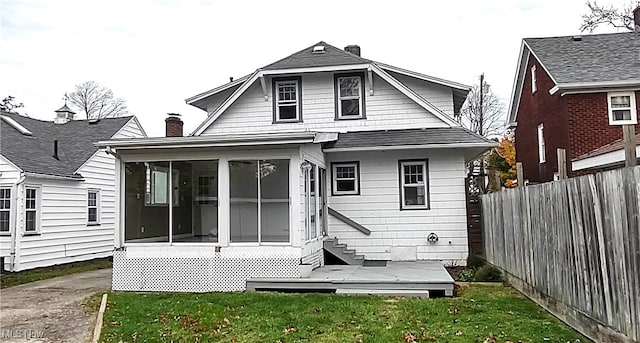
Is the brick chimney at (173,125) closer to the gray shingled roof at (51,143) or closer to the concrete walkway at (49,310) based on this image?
the gray shingled roof at (51,143)

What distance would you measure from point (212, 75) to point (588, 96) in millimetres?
19607

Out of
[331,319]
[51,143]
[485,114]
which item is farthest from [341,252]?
[485,114]

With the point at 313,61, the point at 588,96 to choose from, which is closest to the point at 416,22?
the point at 313,61

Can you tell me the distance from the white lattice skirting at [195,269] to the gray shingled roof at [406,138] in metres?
3.84

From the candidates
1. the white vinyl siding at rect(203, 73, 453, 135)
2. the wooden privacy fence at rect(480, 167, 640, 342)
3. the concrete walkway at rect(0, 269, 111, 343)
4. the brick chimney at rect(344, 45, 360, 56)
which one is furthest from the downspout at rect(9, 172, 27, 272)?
the wooden privacy fence at rect(480, 167, 640, 342)

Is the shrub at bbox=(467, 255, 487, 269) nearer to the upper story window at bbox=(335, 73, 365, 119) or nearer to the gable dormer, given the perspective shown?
the gable dormer

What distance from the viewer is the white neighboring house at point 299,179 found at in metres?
9.94

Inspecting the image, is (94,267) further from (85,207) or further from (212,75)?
(212,75)

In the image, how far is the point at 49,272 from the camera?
1410 cm

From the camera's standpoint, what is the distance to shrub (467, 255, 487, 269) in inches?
470

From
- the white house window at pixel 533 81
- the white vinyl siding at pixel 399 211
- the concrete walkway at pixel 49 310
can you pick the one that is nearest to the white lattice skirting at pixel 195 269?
the concrete walkway at pixel 49 310

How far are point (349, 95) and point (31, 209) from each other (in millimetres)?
9312

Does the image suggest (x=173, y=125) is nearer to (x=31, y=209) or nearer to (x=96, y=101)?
(x=31, y=209)

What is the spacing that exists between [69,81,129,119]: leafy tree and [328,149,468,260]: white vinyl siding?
1389 inches
